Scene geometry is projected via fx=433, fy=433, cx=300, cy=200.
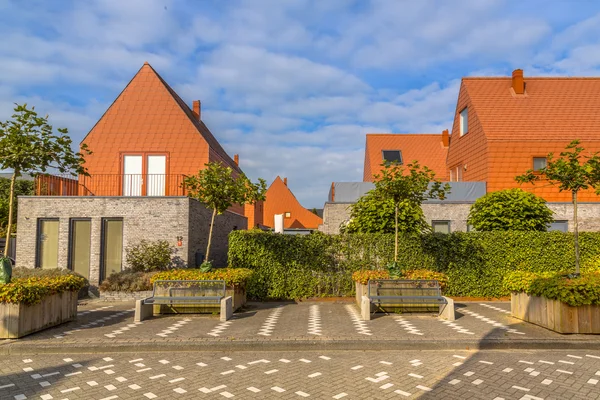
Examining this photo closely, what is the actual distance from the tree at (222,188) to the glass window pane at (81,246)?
5.01 m

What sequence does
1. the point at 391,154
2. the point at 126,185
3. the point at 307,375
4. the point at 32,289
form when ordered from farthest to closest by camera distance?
1. the point at 391,154
2. the point at 126,185
3. the point at 32,289
4. the point at 307,375

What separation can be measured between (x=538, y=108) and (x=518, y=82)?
1966 millimetres

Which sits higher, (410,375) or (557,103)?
(557,103)

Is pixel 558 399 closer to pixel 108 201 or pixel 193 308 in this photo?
pixel 193 308

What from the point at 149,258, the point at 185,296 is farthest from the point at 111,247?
the point at 185,296

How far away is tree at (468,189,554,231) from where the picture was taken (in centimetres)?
1345

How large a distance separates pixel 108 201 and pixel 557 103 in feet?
71.6

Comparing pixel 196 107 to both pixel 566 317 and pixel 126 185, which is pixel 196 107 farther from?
pixel 566 317

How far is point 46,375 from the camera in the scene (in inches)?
235

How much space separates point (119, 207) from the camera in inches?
569

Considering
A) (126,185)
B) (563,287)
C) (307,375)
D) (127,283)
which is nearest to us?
(307,375)

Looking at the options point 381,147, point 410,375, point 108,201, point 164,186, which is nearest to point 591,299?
point 410,375

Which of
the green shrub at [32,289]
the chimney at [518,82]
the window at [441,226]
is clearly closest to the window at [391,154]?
the chimney at [518,82]

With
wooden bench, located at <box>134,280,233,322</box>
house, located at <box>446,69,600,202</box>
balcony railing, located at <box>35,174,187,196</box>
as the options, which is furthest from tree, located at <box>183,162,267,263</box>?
house, located at <box>446,69,600,202</box>
